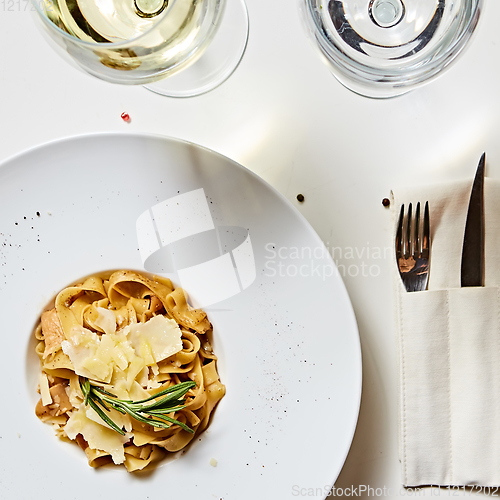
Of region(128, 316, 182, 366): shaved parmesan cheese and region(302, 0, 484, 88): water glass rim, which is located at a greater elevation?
region(302, 0, 484, 88): water glass rim

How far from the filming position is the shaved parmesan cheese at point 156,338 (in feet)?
3.93

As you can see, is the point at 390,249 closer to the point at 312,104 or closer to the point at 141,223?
the point at 312,104

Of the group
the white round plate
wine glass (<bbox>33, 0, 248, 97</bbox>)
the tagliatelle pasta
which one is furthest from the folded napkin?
wine glass (<bbox>33, 0, 248, 97</bbox>)

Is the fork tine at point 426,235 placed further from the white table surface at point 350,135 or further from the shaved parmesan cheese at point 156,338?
the shaved parmesan cheese at point 156,338

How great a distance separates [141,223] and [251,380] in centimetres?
45

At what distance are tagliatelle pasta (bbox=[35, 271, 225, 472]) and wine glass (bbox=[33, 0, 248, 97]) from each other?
0.48 m

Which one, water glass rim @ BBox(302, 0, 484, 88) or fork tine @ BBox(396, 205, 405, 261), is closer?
water glass rim @ BBox(302, 0, 484, 88)

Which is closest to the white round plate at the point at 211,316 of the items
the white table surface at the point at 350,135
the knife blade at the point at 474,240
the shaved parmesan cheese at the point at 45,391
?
the shaved parmesan cheese at the point at 45,391

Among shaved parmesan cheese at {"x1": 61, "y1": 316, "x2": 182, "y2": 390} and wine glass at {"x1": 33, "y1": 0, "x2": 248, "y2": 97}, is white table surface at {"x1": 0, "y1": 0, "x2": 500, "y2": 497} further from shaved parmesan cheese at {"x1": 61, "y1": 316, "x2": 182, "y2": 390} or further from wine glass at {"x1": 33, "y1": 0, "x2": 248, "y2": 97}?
shaved parmesan cheese at {"x1": 61, "y1": 316, "x2": 182, "y2": 390}

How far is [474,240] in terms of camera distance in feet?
4.06

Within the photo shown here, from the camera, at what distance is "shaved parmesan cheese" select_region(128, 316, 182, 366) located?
1199mm

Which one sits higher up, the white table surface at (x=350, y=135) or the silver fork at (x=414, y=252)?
the white table surface at (x=350, y=135)

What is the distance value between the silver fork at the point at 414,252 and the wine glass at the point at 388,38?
0.31 meters

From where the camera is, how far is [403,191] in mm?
1252
